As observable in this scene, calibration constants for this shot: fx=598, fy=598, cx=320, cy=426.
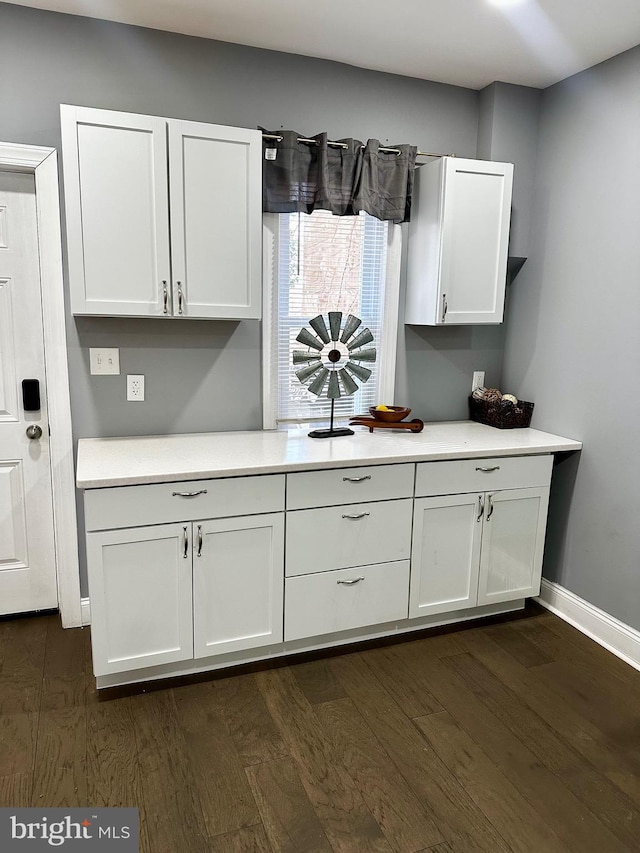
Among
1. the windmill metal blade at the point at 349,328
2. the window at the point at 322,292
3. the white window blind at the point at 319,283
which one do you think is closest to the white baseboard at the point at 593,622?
the window at the point at 322,292

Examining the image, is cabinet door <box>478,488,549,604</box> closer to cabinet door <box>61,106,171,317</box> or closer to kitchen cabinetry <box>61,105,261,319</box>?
kitchen cabinetry <box>61,105,261,319</box>

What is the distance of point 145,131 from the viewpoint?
7.49 feet

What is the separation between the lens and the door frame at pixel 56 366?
7.97 ft

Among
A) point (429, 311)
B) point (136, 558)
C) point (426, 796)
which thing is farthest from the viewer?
point (429, 311)

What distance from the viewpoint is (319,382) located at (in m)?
2.70

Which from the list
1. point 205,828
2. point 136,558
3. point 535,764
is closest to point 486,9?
point 136,558

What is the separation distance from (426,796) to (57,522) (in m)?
1.89

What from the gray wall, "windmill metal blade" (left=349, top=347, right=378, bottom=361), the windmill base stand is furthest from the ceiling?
the windmill base stand

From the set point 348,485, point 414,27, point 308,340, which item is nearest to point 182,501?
point 348,485

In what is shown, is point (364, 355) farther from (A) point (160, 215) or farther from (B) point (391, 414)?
(A) point (160, 215)

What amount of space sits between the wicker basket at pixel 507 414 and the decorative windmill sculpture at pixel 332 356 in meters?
0.81

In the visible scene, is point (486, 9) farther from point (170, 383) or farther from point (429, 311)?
point (170, 383)

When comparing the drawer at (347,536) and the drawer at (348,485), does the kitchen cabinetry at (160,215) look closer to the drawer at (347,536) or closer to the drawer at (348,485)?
the drawer at (348,485)

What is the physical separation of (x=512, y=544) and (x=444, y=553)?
39cm
